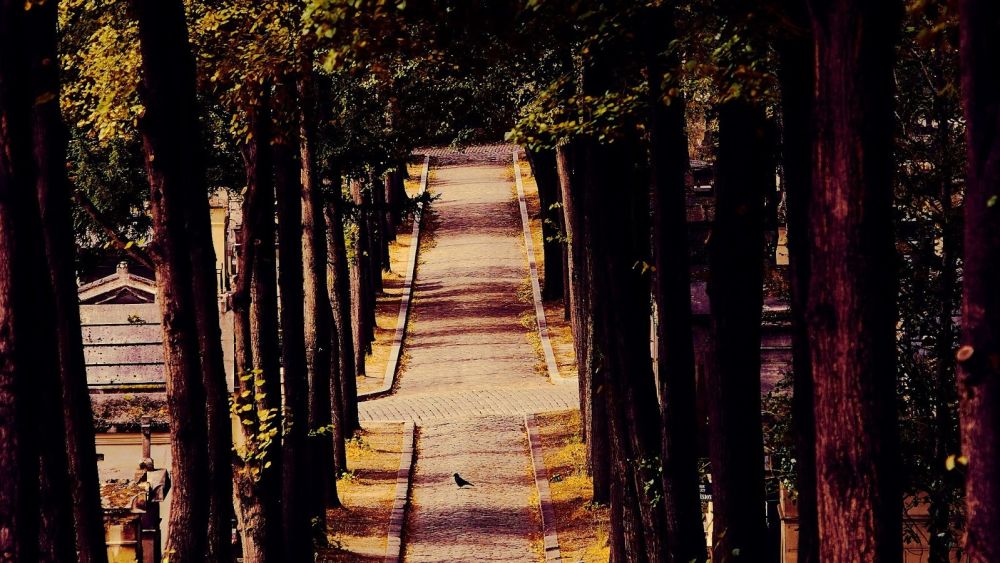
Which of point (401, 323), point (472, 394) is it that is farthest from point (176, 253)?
point (401, 323)

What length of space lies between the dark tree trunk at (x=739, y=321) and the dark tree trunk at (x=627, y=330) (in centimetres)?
214

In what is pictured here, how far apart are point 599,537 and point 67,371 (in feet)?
39.7

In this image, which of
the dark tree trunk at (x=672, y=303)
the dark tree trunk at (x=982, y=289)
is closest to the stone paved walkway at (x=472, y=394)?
the dark tree trunk at (x=672, y=303)

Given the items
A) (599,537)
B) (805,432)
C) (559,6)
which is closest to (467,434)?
(599,537)

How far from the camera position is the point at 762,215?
37.0ft

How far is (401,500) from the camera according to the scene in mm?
22672

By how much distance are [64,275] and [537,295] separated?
94.8 feet

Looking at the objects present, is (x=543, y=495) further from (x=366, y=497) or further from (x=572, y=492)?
(x=366, y=497)

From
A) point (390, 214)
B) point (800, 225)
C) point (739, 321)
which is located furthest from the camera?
point (390, 214)

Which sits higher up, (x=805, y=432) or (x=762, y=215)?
(x=762, y=215)

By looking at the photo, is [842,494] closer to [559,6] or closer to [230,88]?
[559,6]

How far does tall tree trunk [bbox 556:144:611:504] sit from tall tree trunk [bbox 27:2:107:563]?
10028 millimetres

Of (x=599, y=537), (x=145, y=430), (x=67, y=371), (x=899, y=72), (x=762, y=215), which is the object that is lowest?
(x=599, y=537)

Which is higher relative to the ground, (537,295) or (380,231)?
(380,231)
